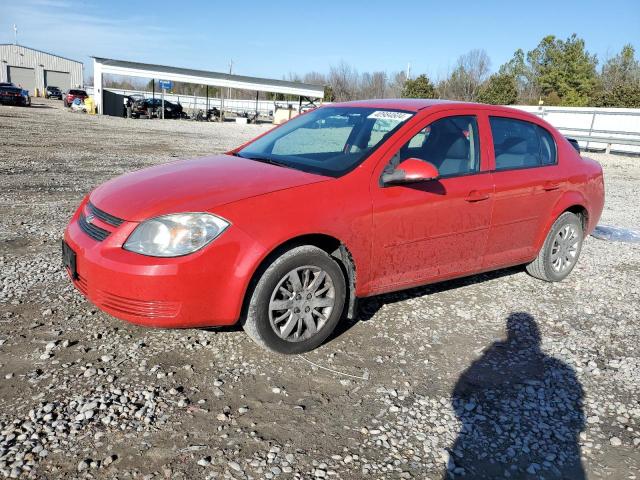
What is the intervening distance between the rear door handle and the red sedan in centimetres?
1

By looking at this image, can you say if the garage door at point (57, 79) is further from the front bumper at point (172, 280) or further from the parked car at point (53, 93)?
the front bumper at point (172, 280)

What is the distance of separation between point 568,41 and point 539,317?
214 feet

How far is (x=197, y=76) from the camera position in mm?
39250

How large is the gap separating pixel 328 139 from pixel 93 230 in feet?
6.91

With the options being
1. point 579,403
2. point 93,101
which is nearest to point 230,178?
point 579,403

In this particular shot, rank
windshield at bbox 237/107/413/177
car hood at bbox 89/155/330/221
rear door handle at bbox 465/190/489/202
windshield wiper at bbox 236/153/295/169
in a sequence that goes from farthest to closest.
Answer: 1. rear door handle at bbox 465/190/489/202
2. windshield wiper at bbox 236/153/295/169
3. windshield at bbox 237/107/413/177
4. car hood at bbox 89/155/330/221

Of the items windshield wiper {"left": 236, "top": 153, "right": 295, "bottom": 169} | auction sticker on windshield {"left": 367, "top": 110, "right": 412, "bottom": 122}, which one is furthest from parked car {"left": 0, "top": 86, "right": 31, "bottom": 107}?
auction sticker on windshield {"left": 367, "top": 110, "right": 412, "bottom": 122}

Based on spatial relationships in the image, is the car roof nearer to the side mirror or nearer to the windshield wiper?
the side mirror

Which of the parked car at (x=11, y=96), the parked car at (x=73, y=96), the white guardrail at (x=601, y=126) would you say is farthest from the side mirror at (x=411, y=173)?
the parked car at (x=73, y=96)

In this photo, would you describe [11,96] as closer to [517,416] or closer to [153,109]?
[153,109]

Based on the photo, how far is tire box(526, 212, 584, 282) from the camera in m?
5.37

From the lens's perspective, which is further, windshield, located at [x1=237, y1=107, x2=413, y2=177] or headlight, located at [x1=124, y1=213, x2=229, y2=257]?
windshield, located at [x1=237, y1=107, x2=413, y2=177]

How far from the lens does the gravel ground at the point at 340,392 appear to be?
8.63ft

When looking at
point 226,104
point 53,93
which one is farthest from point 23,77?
point 226,104
